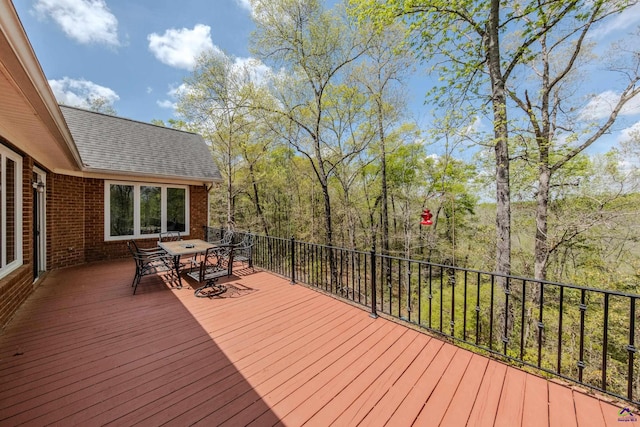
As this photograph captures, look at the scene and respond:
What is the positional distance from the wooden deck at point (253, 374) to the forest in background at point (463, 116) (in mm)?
3993

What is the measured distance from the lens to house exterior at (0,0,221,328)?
2219 mm

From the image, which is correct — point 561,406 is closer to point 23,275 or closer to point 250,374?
point 250,374

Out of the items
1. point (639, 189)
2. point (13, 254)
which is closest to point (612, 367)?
point (639, 189)

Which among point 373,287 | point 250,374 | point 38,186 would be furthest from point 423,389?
point 38,186

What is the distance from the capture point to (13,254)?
11.8 feet

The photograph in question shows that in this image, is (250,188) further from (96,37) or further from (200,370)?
(200,370)

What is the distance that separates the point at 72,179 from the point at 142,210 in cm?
166

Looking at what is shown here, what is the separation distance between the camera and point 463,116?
5.61 metres

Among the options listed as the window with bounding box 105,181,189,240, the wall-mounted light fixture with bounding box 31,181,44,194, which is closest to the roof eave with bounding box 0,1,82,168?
the wall-mounted light fixture with bounding box 31,181,44,194

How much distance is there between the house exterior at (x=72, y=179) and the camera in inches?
87.4

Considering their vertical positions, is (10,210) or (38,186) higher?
(38,186)

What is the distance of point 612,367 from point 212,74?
15.2 m

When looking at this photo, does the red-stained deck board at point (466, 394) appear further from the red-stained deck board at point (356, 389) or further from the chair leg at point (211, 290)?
the chair leg at point (211, 290)

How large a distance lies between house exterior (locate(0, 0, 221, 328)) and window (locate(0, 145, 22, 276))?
0.6 inches
